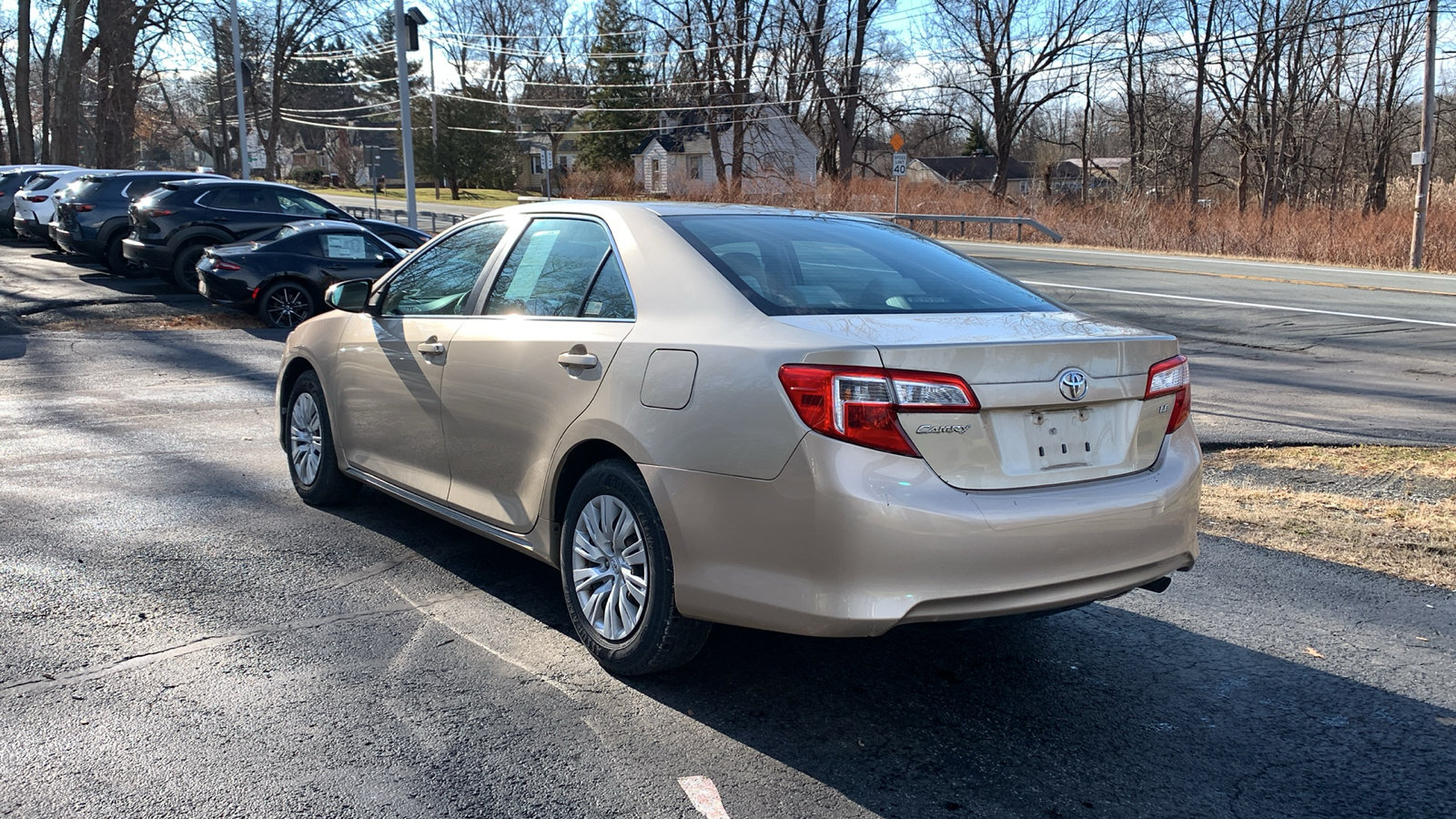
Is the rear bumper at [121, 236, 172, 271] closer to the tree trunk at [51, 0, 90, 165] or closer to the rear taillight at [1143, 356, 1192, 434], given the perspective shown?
the rear taillight at [1143, 356, 1192, 434]

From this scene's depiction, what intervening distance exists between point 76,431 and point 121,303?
890 cm

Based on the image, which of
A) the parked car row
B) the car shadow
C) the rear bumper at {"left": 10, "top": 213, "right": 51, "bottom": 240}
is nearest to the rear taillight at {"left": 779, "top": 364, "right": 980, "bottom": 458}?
the car shadow

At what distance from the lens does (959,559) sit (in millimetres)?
3244

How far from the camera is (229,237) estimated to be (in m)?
16.6

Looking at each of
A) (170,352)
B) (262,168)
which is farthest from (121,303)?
(262,168)

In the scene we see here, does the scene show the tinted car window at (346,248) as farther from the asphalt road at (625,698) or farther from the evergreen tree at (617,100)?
the evergreen tree at (617,100)

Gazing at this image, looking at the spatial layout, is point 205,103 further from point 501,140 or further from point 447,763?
point 447,763

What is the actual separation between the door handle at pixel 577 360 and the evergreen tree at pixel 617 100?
6898 cm

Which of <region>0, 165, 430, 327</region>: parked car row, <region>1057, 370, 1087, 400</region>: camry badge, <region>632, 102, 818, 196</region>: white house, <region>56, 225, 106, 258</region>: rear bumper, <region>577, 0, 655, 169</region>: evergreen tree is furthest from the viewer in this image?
<region>577, 0, 655, 169</region>: evergreen tree

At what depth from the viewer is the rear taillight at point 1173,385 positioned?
3.73 metres

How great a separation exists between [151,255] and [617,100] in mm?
58411

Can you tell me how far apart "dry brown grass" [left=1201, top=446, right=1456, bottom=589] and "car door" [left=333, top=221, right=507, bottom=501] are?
152 inches

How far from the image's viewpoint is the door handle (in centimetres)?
394

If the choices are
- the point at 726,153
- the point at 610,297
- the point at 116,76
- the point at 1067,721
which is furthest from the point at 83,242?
the point at 726,153
